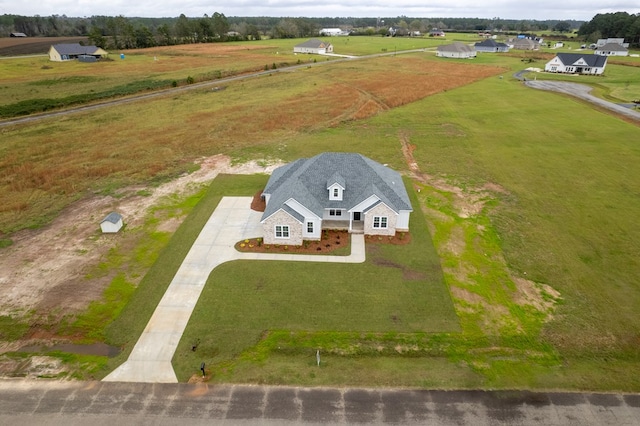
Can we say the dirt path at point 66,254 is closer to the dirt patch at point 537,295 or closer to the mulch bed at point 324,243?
the mulch bed at point 324,243

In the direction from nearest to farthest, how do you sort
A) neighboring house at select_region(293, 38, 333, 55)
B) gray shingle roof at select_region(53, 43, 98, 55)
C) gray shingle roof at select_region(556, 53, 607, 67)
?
gray shingle roof at select_region(556, 53, 607, 67)
gray shingle roof at select_region(53, 43, 98, 55)
neighboring house at select_region(293, 38, 333, 55)

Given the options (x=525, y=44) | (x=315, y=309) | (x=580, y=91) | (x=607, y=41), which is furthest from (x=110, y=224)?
Answer: (x=607, y=41)

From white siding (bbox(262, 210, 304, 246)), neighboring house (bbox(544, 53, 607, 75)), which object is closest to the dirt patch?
white siding (bbox(262, 210, 304, 246))

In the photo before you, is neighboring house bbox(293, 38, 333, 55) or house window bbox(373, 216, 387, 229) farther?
neighboring house bbox(293, 38, 333, 55)

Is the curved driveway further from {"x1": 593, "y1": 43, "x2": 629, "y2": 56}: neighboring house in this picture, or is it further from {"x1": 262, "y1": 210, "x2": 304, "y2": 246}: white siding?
{"x1": 593, "y1": 43, "x2": 629, "y2": 56}: neighboring house

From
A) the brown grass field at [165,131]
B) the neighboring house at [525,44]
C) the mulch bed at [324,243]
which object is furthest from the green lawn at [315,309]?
the neighboring house at [525,44]

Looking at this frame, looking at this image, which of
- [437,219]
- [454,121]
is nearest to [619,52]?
[454,121]
